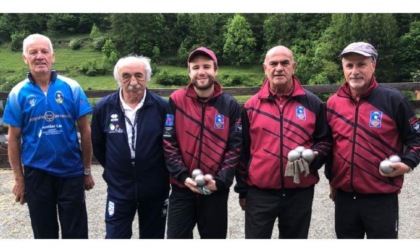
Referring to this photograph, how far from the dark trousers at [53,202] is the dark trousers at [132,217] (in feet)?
1.00

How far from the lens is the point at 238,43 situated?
4834cm

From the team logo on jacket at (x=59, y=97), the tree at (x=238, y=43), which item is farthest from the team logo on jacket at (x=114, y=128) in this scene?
the tree at (x=238, y=43)

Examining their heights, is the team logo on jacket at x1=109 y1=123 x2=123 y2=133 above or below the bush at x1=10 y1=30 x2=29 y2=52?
below

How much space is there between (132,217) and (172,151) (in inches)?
27.4

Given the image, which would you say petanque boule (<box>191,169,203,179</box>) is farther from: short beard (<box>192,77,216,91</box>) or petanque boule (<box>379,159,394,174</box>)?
petanque boule (<box>379,159,394,174</box>)

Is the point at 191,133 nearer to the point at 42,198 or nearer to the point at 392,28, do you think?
the point at 42,198

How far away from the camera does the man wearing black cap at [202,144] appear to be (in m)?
3.41

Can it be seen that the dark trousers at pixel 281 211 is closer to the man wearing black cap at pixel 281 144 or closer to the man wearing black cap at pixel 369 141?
the man wearing black cap at pixel 281 144

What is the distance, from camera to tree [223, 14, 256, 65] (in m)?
47.8

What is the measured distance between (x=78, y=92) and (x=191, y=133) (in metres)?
1.02

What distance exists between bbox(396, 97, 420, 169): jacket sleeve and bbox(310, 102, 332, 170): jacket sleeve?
493 millimetres

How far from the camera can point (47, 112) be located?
3580mm

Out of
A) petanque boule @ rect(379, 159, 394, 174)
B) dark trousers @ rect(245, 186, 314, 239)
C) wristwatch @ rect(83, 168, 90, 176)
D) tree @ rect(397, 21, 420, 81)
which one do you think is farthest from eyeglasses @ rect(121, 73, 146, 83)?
tree @ rect(397, 21, 420, 81)

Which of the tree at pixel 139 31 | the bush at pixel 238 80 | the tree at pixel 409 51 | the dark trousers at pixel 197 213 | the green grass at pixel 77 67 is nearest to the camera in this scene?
the dark trousers at pixel 197 213
